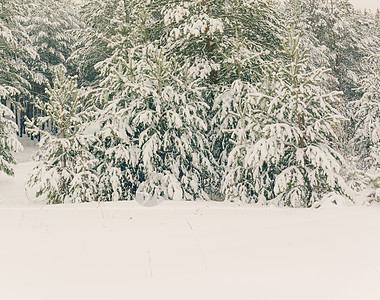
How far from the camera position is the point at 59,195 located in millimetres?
9180

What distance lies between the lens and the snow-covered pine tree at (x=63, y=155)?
877cm

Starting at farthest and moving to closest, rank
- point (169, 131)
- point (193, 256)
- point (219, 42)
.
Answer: point (219, 42) → point (169, 131) → point (193, 256)

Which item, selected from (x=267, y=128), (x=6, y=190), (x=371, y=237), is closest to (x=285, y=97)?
(x=267, y=128)

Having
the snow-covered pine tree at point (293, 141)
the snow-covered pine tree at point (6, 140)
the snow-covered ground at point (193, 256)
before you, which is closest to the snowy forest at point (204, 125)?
the snow-covered pine tree at point (293, 141)

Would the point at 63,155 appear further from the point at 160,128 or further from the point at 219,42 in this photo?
the point at 219,42

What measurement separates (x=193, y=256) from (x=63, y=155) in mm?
7176

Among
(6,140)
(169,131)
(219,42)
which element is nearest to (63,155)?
(169,131)

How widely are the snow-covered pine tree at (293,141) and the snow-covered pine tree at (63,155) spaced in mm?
4122

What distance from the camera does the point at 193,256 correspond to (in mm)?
3326

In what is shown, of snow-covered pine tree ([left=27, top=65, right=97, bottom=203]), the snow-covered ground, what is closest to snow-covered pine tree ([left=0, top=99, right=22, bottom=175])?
snow-covered pine tree ([left=27, top=65, right=97, bottom=203])

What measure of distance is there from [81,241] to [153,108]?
562cm

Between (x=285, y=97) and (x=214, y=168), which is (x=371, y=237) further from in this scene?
(x=214, y=168)

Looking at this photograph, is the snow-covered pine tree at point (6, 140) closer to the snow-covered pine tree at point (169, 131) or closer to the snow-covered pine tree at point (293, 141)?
the snow-covered pine tree at point (169, 131)

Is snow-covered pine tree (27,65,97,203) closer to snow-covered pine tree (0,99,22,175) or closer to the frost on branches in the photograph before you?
the frost on branches
